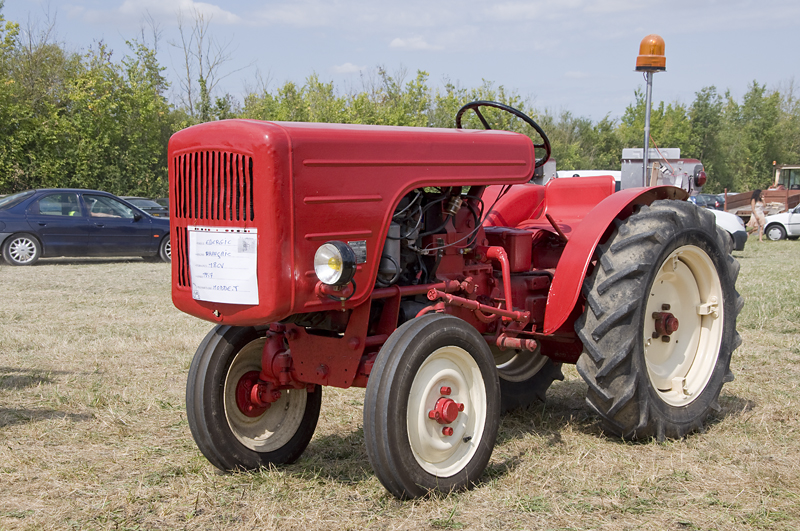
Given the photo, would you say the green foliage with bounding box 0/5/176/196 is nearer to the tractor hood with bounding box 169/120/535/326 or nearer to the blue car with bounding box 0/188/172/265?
the blue car with bounding box 0/188/172/265

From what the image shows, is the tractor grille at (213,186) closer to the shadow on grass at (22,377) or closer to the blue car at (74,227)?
the shadow on grass at (22,377)

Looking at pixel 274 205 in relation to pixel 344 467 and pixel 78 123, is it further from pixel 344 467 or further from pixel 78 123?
pixel 78 123

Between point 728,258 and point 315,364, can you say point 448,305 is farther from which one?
point 728,258

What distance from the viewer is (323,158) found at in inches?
127

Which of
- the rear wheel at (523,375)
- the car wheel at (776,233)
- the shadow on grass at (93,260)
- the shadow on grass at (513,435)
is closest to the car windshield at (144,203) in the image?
the shadow on grass at (93,260)

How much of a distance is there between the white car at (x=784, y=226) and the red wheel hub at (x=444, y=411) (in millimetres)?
22207

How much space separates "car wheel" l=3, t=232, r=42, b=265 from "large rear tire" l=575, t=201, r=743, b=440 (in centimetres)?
1269

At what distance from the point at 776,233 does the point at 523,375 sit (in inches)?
812

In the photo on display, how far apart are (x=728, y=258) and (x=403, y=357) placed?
2.60 meters

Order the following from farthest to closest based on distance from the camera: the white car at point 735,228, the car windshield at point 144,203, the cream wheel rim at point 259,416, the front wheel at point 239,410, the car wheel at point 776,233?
the car wheel at point 776,233 < the car windshield at point 144,203 < the white car at point 735,228 < the cream wheel rim at point 259,416 < the front wheel at point 239,410

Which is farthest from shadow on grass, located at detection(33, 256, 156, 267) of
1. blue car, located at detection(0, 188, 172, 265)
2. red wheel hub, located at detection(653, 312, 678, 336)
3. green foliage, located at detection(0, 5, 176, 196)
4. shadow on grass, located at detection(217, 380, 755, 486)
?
red wheel hub, located at detection(653, 312, 678, 336)

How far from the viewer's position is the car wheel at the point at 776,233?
22.7 meters

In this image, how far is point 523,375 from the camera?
5062 millimetres

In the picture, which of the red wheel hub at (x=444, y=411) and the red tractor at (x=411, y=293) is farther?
the red wheel hub at (x=444, y=411)
